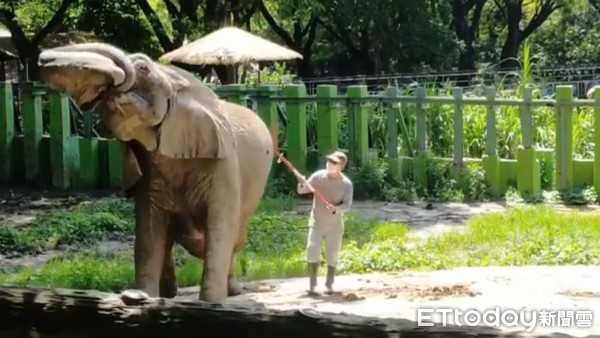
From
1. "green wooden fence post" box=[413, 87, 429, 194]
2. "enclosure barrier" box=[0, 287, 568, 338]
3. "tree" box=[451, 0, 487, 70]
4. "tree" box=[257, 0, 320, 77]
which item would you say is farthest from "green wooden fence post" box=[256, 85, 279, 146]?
"tree" box=[451, 0, 487, 70]

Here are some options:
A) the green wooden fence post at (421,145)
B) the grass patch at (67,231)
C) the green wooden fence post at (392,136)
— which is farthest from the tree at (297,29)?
the grass patch at (67,231)

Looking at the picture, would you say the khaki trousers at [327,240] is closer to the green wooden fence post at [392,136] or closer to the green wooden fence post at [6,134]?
the green wooden fence post at [392,136]

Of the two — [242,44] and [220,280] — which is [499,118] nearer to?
[242,44]

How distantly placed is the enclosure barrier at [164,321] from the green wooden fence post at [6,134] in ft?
52.5

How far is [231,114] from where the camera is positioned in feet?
28.4

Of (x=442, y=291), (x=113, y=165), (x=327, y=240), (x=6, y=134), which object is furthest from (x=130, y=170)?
(x=6, y=134)

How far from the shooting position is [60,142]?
1816 centimetres

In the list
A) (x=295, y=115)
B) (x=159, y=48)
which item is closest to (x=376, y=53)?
(x=159, y=48)

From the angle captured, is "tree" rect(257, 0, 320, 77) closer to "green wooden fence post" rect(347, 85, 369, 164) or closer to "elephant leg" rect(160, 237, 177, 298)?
"green wooden fence post" rect(347, 85, 369, 164)

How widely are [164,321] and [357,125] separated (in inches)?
570

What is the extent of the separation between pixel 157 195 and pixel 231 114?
1130mm

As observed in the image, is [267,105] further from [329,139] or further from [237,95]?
[329,139]

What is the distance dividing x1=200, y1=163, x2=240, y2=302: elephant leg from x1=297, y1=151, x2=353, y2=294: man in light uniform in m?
1.33

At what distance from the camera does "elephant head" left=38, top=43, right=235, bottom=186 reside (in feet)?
21.5
